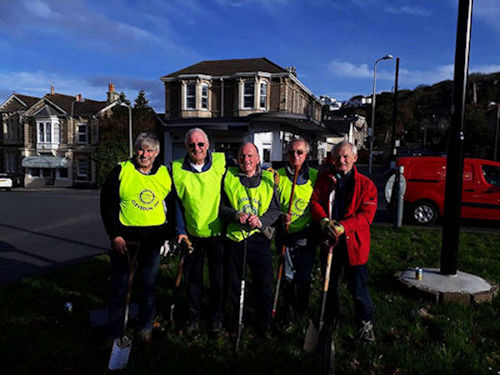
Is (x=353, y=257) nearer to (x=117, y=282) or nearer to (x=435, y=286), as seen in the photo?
(x=435, y=286)

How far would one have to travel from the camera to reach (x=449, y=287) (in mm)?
4414

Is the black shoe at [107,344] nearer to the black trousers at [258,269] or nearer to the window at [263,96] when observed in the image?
the black trousers at [258,269]

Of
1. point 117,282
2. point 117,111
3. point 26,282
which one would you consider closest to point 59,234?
point 26,282

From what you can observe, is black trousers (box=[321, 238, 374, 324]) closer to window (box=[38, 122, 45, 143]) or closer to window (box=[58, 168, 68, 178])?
window (box=[58, 168, 68, 178])

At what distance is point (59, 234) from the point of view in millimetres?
9531

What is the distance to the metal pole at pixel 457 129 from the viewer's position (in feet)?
14.5

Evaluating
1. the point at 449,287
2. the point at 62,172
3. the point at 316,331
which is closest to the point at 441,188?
the point at 449,287

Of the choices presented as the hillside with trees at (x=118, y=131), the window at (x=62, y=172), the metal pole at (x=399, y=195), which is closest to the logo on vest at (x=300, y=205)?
the metal pole at (x=399, y=195)

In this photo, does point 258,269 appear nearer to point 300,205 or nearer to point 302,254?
point 302,254

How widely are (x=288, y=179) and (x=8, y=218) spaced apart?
42.0ft

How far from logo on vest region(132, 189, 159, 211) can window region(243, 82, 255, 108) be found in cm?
2424

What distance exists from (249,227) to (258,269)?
436mm

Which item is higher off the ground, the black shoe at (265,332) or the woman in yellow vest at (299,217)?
the woman in yellow vest at (299,217)

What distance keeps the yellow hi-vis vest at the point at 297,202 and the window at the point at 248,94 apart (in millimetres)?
23901
